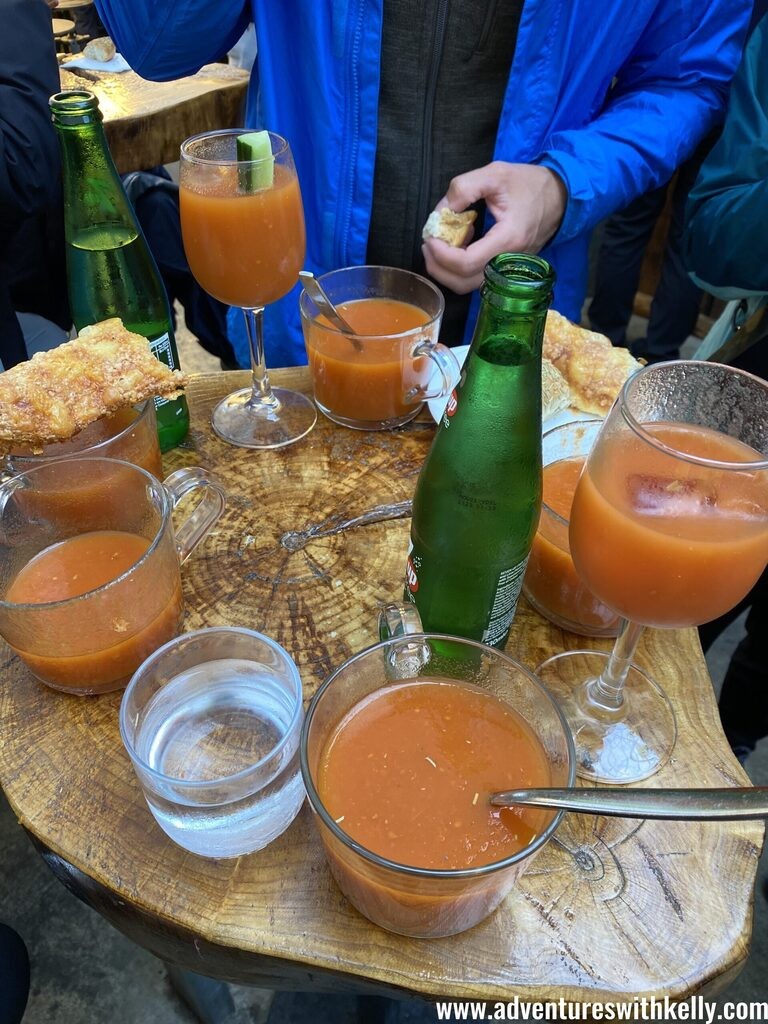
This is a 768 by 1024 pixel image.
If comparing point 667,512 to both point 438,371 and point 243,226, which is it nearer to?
point 438,371

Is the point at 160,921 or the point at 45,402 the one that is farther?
the point at 45,402

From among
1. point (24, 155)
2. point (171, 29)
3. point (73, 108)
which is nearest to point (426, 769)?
point (73, 108)

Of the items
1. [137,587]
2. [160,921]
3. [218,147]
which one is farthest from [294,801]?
[218,147]

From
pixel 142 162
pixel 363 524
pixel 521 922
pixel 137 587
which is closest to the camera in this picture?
pixel 521 922

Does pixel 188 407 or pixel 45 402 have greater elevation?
pixel 45 402

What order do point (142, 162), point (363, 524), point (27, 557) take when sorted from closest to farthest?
point (27, 557) < point (363, 524) < point (142, 162)

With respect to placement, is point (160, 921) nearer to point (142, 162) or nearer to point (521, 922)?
point (521, 922)

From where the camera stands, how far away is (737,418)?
79cm

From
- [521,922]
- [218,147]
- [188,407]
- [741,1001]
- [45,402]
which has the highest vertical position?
[218,147]

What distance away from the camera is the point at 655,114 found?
1616mm

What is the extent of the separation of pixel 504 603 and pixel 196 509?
0.48 m

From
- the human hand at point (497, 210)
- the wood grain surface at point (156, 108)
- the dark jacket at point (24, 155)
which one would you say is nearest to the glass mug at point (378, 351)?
the human hand at point (497, 210)

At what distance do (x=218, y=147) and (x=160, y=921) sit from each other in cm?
120

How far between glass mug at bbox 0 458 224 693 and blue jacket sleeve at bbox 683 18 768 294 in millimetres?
1250
